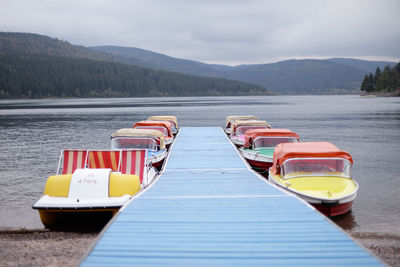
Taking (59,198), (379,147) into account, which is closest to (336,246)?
(59,198)

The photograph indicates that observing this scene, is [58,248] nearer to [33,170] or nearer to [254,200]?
[254,200]

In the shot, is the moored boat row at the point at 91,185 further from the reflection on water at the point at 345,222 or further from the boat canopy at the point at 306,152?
the reflection on water at the point at 345,222

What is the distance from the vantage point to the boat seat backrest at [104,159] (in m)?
16.3

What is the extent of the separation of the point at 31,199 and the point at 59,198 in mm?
7056

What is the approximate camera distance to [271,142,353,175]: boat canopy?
1513cm

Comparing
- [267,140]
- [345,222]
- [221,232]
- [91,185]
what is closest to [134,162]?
[91,185]

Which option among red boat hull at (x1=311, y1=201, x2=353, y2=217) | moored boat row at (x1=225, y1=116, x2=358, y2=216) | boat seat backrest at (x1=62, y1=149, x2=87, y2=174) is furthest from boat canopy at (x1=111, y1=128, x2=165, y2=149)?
red boat hull at (x1=311, y1=201, x2=353, y2=217)

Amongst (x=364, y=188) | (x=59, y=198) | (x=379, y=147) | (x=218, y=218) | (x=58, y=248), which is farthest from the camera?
(x=379, y=147)

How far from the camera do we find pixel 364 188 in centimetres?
2078

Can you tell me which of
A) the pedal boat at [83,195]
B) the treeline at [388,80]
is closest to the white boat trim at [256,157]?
the pedal boat at [83,195]

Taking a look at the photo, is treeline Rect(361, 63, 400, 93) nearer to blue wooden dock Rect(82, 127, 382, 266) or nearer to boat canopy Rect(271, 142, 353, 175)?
boat canopy Rect(271, 142, 353, 175)

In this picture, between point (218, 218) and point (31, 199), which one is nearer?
point (218, 218)

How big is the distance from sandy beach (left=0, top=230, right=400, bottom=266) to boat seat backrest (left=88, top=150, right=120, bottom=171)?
12.4 ft

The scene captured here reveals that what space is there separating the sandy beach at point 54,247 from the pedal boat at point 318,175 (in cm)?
145
